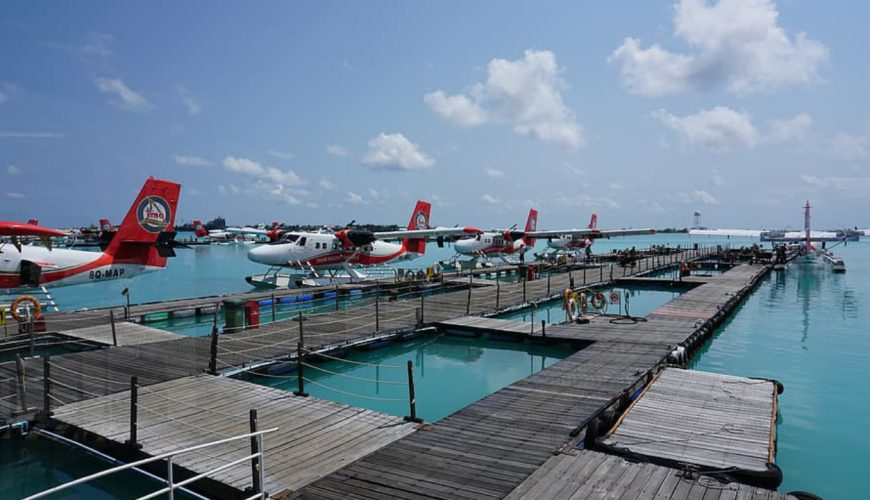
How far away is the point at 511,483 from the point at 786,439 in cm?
746

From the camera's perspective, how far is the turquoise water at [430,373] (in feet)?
41.9

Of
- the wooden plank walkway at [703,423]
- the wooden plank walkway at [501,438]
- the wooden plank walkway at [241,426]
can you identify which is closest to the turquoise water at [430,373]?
the wooden plank walkway at [241,426]

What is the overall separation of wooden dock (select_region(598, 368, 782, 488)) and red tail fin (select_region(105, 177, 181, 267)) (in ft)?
67.3

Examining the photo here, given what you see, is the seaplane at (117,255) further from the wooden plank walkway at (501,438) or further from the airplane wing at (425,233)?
the wooden plank walkway at (501,438)

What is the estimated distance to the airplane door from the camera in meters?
18.9

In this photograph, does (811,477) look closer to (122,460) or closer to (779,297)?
(122,460)

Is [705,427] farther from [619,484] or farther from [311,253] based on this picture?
[311,253]

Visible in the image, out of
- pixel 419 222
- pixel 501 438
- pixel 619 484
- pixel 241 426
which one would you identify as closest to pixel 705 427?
pixel 619 484

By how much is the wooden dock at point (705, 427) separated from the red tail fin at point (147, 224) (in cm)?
2051

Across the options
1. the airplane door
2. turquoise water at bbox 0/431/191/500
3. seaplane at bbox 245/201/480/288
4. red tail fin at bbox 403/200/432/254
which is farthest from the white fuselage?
turquoise water at bbox 0/431/191/500

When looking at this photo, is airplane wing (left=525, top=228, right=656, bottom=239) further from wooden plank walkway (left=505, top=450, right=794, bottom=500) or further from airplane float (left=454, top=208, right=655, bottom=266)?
wooden plank walkway (left=505, top=450, right=794, bottom=500)

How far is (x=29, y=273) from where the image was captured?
18.9 m

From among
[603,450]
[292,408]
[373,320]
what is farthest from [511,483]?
[373,320]

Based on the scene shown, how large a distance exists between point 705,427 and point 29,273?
21879mm
